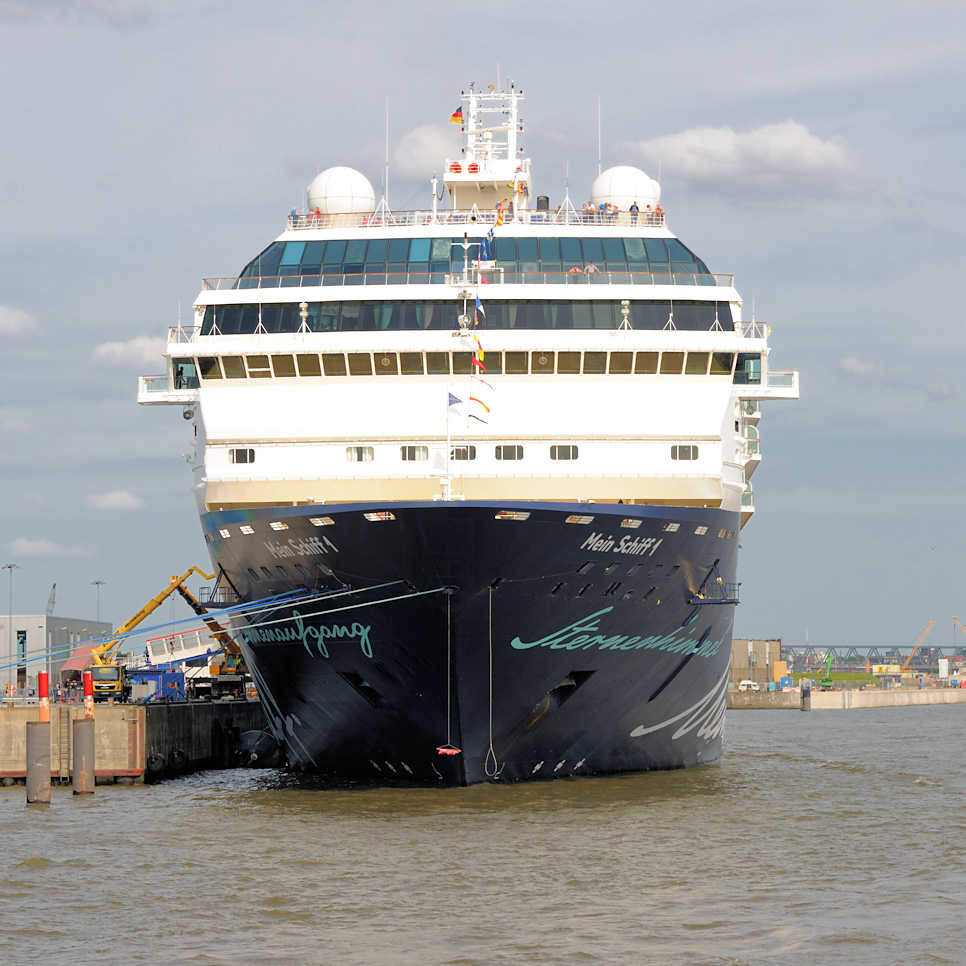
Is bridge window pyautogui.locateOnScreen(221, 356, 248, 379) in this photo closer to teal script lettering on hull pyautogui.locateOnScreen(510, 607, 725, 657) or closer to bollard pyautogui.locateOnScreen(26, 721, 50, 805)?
bollard pyautogui.locateOnScreen(26, 721, 50, 805)

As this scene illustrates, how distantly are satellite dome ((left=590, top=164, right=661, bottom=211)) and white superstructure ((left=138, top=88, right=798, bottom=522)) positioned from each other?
4658 millimetres

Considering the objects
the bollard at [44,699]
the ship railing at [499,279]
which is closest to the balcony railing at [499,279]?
the ship railing at [499,279]

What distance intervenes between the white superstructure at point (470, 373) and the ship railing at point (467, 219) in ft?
6.42

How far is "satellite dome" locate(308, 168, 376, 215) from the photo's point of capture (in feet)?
127

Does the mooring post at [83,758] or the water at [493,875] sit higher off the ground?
the mooring post at [83,758]

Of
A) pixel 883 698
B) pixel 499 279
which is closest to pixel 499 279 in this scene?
pixel 499 279

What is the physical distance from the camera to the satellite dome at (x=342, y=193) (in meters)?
38.8

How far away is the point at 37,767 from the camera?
3262 centimetres

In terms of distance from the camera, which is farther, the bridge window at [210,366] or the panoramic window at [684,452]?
the bridge window at [210,366]

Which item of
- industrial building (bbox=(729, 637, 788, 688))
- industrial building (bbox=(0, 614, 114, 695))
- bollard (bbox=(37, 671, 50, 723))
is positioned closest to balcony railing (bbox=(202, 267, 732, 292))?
bollard (bbox=(37, 671, 50, 723))

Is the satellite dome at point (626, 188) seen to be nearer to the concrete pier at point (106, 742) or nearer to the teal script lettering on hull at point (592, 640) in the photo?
the teal script lettering on hull at point (592, 640)

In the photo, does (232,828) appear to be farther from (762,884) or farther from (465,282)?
(465,282)

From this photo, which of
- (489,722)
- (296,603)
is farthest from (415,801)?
(296,603)

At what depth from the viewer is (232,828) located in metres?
27.9
